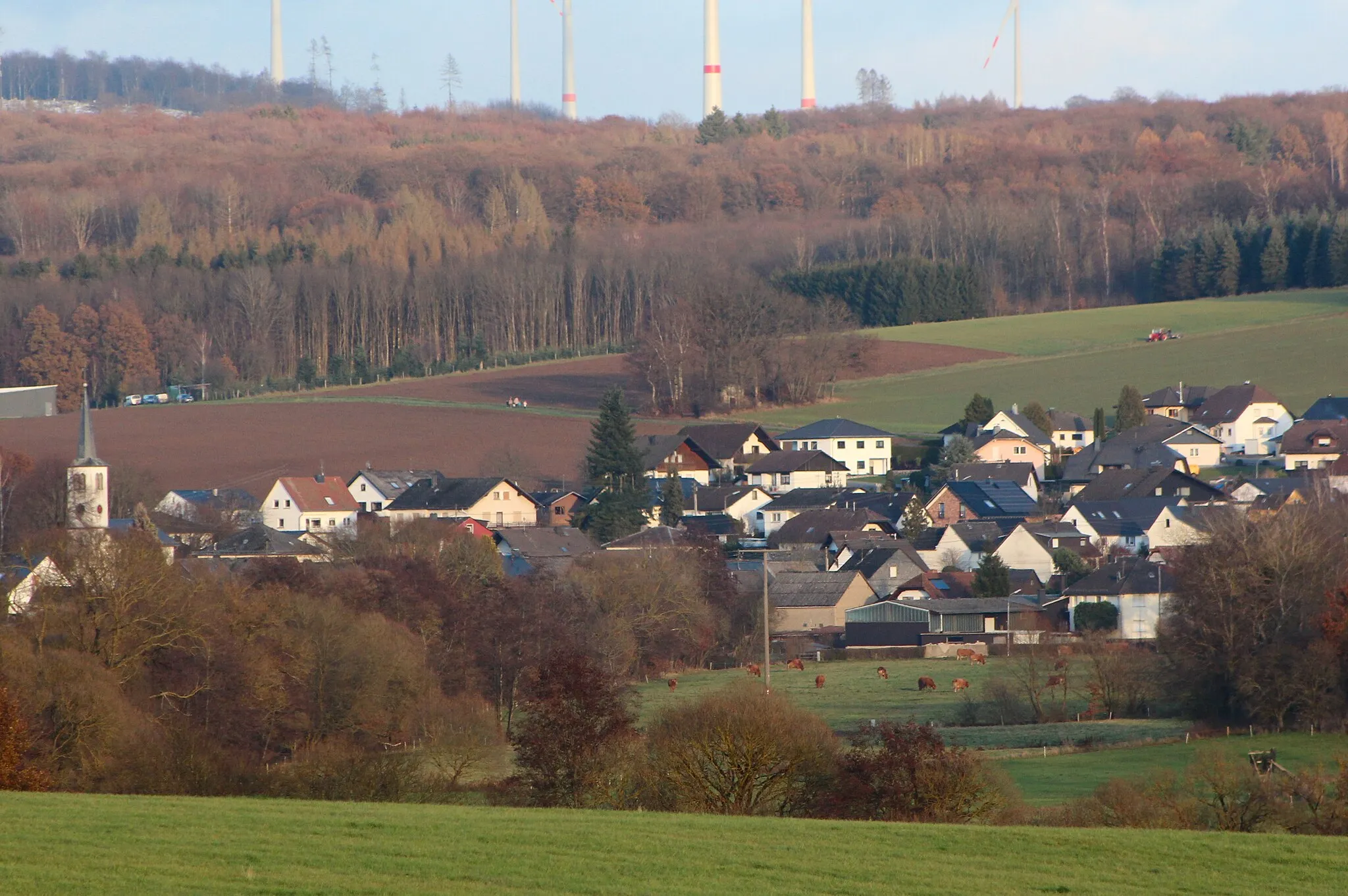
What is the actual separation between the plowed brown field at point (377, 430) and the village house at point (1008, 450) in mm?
15728

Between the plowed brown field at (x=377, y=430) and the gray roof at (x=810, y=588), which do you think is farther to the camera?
the plowed brown field at (x=377, y=430)

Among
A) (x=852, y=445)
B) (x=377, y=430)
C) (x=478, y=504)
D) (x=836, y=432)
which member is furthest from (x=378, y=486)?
(x=852, y=445)

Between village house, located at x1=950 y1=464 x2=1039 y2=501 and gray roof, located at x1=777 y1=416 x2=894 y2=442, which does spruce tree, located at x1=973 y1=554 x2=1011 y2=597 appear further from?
gray roof, located at x1=777 y1=416 x2=894 y2=442

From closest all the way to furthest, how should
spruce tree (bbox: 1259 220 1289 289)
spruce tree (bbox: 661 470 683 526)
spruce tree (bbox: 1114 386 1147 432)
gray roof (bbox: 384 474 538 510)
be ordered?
1. spruce tree (bbox: 661 470 683 526)
2. gray roof (bbox: 384 474 538 510)
3. spruce tree (bbox: 1114 386 1147 432)
4. spruce tree (bbox: 1259 220 1289 289)

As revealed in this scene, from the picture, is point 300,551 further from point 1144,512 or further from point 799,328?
point 799,328

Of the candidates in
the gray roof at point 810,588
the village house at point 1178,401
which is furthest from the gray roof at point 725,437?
the gray roof at point 810,588

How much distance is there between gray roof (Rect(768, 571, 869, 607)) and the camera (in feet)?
178

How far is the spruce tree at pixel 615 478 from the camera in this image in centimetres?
6400

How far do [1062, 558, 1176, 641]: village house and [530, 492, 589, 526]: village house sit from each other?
22097 mm

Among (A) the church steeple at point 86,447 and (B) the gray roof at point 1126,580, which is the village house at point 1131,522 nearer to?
(B) the gray roof at point 1126,580

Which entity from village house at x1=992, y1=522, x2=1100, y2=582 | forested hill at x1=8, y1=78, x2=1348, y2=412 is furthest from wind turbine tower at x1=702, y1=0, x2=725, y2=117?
village house at x1=992, y1=522, x2=1100, y2=582

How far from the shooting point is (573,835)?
14.8m

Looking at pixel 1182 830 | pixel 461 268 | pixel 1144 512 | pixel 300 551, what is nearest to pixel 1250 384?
pixel 1144 512

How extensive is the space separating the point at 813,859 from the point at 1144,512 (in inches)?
1963
